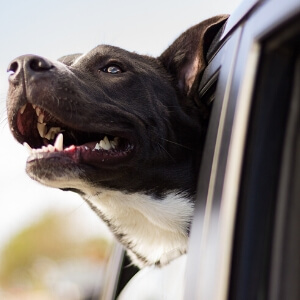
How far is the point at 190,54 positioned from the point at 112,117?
0.56 m

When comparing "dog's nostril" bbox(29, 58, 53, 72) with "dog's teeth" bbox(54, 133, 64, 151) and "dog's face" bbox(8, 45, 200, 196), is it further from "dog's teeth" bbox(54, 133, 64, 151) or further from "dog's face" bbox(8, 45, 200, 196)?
"dog's teeth" bbox(54, 133, 64, 151)

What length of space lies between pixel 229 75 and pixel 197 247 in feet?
1.65

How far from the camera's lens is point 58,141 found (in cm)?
316

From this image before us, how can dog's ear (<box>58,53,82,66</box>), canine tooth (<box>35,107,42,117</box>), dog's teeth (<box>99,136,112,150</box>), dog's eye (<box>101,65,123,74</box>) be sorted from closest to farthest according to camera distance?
canine tooth (<box>35,107,42,117</box>), dog's teeth (<box>99,136,112,150</box>), dog's eye (<box>101,65,123,74</box>), dog's ear (<box>58,53,82,66</box>)

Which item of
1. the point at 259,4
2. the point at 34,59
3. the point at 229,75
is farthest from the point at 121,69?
A: the point at 259,4

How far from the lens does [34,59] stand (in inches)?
119

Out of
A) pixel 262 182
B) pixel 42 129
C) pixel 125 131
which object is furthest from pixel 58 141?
pixel 262 182

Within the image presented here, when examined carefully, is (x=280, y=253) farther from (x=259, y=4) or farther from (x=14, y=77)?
(x=14, y=77)

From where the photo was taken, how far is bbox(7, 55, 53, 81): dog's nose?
2.98 meters

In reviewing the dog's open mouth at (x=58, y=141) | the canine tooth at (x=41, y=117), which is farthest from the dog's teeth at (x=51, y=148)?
the canine tooth at (x=41, y=117)

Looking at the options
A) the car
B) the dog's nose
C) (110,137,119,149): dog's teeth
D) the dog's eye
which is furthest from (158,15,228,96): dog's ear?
the car

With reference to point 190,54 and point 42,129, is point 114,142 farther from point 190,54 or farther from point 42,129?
point 190,54

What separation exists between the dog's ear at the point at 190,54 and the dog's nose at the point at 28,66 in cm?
67

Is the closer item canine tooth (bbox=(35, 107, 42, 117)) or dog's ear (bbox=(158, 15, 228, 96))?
dog's ear (bbox=(158, 15, 228, 96))
